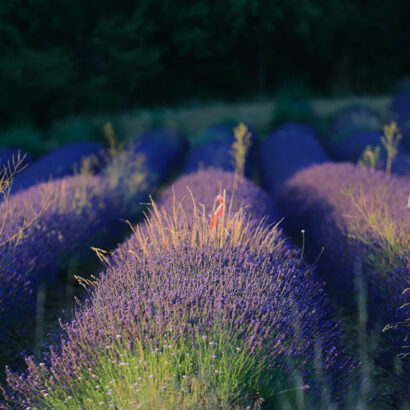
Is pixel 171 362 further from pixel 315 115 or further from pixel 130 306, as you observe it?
pixel 315 115

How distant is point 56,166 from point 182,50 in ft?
36.9

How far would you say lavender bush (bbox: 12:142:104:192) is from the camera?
6341mm

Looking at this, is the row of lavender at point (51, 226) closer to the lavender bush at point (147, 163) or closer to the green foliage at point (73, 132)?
the lavender bush at point (147, 163)

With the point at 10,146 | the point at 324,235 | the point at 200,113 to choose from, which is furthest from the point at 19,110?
the point at 324,235

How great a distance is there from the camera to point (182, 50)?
17.6m

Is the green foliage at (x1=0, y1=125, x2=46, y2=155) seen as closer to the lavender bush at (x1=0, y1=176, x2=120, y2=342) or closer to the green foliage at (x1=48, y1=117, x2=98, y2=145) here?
the green foliage at (x1=48, y1=117, x2=98, y2=145)

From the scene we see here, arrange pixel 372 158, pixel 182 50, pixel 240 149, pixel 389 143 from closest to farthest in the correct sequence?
pixel 389 143
pixel 372 158
pixel 240 149
pixel 182 50

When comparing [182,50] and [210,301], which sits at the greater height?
[182,50]

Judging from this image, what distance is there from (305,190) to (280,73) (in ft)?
50.8

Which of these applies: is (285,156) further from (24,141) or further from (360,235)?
(24,141)

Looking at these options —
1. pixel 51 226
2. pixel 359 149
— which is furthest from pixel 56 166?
pixel 359 149

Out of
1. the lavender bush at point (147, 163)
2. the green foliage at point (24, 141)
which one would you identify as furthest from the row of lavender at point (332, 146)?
the green foliage at point (24, 141)

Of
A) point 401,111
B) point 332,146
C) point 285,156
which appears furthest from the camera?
point 401,111

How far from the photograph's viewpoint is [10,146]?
382 inches
